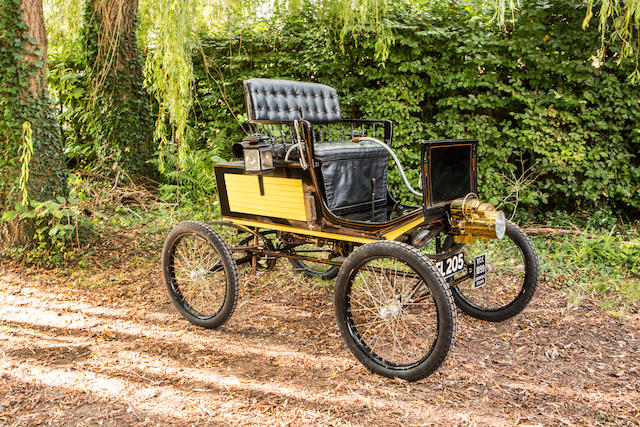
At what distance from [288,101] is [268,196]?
82cm

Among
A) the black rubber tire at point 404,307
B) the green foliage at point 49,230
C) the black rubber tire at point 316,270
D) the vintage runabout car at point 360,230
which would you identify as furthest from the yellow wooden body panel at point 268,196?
the green foliage at point 49,230

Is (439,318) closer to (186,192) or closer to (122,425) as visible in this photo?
(122,425)

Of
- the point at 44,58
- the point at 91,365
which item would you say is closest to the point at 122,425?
the point at 91,365

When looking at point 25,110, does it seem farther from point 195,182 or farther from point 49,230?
point 195,182

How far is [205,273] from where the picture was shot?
331cm

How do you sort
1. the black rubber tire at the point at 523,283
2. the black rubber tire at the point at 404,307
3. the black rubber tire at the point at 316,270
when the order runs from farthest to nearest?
the black rubber tire at the point at 316,270 → the black rubber tire at the point at 523,283 → the black rubber tire at the point at 404,307

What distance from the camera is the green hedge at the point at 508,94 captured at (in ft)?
15.9

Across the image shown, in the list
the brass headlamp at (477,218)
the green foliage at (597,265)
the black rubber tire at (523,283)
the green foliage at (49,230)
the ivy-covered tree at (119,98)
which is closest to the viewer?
the brass headlamp at (477,218)

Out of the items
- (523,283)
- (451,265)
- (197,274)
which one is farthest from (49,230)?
(523,283)

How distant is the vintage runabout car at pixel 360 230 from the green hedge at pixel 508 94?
1.77 meters

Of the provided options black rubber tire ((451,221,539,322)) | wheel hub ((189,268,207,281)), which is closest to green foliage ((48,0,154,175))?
wheel hub ((189,268,207,281))

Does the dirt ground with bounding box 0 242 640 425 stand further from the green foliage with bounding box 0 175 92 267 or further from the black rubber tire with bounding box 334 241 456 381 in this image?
the green foliage with bounding box 0 175 92 267

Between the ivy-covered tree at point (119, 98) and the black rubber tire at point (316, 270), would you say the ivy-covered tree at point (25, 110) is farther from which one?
the black rubber tire at point (316, 270)

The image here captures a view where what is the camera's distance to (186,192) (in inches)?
236
